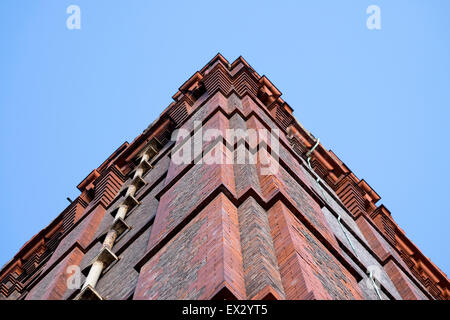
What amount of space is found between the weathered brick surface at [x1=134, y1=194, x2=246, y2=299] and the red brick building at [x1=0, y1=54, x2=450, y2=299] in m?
0.02

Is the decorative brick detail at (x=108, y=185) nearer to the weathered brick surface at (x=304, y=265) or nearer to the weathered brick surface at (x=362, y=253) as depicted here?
the weathered brick surface at (x=362, y=253)

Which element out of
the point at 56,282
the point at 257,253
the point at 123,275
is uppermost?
the point at 56,282

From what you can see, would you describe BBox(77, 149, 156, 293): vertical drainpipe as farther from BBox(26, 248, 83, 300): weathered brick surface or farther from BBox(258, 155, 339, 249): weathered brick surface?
BBox(258, 155, 339, 249): weathered brick surface

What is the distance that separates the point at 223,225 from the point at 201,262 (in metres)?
0.69

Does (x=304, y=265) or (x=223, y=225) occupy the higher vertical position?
(x=223, y=225)

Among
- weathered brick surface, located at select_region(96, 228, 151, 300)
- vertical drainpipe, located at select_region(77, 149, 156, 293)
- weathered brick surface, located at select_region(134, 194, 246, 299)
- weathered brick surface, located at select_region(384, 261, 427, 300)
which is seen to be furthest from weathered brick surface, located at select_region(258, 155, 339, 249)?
vertical drainpipe, located at select_region(77, 149, 156, 293)

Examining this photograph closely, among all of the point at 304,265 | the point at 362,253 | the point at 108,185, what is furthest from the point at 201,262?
the point at 108,185

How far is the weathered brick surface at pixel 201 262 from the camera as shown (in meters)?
7.85

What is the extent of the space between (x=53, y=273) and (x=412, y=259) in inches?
346

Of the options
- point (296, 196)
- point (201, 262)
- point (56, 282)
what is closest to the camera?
point (201, 262)

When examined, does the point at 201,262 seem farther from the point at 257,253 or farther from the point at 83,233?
the point at 83,233

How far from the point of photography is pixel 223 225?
9.03 m

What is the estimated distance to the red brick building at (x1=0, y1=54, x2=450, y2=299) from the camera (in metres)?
8.52

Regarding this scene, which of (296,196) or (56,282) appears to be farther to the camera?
(56,282)
